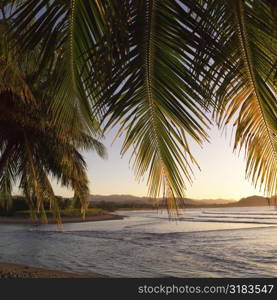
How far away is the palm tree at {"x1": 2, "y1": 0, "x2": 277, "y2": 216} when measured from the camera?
1454 millimetres

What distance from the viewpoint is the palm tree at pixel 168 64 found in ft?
4.77

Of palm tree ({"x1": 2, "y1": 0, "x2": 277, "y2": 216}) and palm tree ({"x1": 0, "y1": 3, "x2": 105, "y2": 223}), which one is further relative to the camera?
palm tree ({"x1": 0, "y1": 3, "x2": 105, "y2": 223})

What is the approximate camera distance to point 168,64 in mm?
1639

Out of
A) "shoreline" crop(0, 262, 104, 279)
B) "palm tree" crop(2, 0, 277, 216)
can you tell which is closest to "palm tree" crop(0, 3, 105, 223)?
"shoreline" crop(0, 262, 104, 279)

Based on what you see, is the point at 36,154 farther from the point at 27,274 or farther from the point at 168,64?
the point at 168,64

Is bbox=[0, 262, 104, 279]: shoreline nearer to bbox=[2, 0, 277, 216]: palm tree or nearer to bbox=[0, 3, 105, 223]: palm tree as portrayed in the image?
bbox=[0, 3, 105, 223]: palm tree

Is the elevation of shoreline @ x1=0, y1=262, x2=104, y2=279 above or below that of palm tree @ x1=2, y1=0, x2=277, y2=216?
below

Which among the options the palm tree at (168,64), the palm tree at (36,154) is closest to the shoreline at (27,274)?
the palm tree at (36,154)
